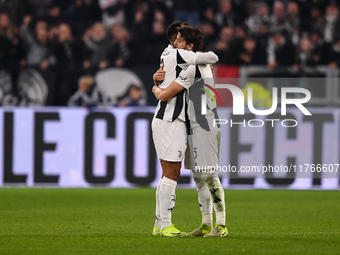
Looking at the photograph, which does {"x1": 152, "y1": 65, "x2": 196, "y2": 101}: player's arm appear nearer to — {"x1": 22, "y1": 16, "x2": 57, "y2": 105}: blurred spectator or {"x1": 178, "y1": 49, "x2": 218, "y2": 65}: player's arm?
{"x1": 178, "y1": 49, "x2": 218, "y2": 65}: player's arm

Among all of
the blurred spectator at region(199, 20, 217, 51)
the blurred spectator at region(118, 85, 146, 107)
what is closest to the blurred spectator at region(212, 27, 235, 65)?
the blurred spectator at region(199, 20, 217, 51)

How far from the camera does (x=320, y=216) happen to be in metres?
7.92

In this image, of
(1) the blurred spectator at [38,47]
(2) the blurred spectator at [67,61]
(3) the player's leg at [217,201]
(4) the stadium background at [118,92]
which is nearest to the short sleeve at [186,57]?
(3) the player's leg at [217,201]

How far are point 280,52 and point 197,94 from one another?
7471 mm

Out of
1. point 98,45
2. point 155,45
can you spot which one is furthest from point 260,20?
point 98,45

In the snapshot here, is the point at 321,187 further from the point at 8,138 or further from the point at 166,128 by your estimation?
the point at 166,128

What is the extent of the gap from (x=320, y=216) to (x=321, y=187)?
3885 mm

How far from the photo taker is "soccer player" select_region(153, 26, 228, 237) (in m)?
5.56

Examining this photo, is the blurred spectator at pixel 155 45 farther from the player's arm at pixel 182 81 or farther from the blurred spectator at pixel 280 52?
the player's arm at pixel 182 81

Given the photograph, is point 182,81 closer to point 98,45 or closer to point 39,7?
point 98,45

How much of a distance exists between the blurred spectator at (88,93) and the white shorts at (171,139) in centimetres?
637

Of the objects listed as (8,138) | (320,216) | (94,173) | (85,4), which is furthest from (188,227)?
(85,4)

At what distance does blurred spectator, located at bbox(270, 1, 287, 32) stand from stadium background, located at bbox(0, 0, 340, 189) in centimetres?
4

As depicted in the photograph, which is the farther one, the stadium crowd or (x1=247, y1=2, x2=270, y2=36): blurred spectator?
(x1=247, y1=2, x2=270, y2=36): blurred spectator
